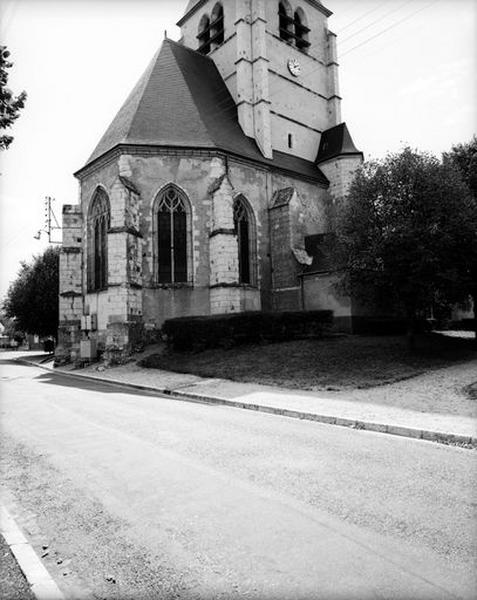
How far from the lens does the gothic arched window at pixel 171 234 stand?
20047 millimetres

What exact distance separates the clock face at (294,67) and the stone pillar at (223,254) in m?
11.4

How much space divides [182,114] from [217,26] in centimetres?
978

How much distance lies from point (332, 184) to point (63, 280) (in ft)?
52.9

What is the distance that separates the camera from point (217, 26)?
89.5 feet

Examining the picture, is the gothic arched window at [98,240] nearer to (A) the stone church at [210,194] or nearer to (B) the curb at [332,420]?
(A) the stone church at [210,194]

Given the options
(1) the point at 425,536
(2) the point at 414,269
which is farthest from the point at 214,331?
(1) the point at 425,536

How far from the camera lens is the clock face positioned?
87.1 feet

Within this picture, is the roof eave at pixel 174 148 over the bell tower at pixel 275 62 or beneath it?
beneath

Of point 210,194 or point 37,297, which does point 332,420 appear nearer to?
point 210,194

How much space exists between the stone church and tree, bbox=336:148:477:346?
4557mm

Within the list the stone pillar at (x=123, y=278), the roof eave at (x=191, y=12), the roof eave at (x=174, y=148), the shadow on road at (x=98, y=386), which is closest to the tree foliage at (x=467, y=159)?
the roof eave at (x=174, y=148)

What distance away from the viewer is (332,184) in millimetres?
26266

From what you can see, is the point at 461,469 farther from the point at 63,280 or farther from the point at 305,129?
the point at 305,129

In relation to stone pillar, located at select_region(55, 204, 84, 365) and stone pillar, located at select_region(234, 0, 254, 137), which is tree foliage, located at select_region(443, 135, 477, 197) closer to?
stone pillar, located at select_region(234, 0, 254, 137)
